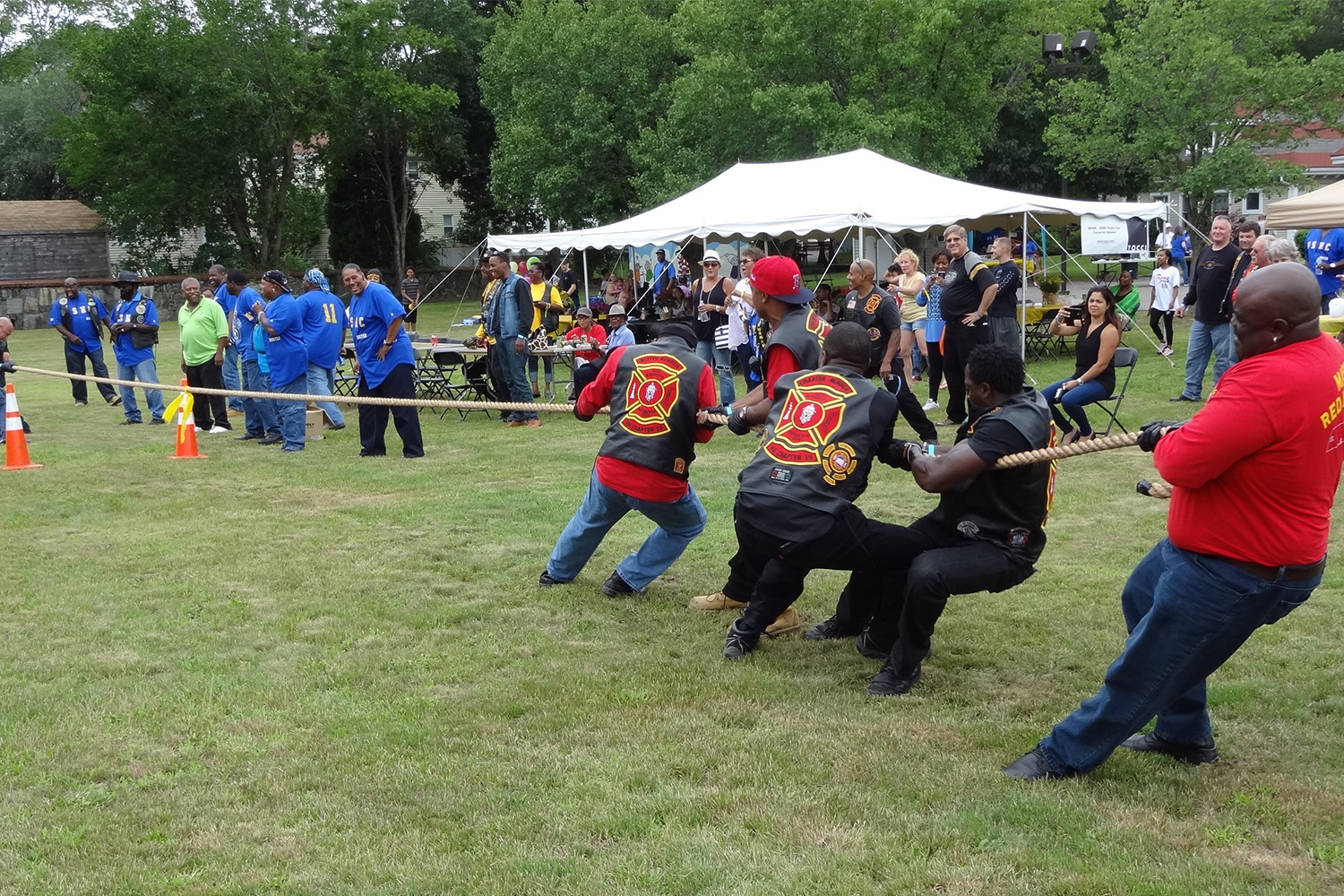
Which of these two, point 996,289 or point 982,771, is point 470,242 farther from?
point 982,771

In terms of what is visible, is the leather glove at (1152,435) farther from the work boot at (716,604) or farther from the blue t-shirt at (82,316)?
the blue t-shirt at (82,316)

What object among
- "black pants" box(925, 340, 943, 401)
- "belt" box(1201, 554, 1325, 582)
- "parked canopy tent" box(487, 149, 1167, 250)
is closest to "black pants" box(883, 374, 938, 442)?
"black pants" box(925, 340, 943, 401)

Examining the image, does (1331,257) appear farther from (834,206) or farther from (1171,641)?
(1171,641)

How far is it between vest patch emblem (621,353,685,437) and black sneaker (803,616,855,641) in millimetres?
1228

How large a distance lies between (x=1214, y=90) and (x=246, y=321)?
91.6 ft

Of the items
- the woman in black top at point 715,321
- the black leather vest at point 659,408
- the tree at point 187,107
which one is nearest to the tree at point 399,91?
the tree at point 187,107

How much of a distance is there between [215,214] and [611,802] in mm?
44974

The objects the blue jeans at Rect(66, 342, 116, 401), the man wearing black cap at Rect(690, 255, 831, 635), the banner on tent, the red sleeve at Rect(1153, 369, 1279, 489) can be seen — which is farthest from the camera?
the banner on tent

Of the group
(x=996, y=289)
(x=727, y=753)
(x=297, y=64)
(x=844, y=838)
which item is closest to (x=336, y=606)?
(x=727, y=753)

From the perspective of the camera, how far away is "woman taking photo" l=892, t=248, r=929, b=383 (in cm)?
1435

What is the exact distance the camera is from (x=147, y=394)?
15.6 metres

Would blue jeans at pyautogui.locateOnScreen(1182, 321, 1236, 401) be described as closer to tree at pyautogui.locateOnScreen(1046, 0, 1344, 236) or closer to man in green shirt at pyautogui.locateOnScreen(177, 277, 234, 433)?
man in green shirt at pyautogui.locateOnScreen(177, 277, 234, 433)

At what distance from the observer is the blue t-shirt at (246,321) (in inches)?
529

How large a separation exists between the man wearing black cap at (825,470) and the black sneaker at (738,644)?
0.40 metres
